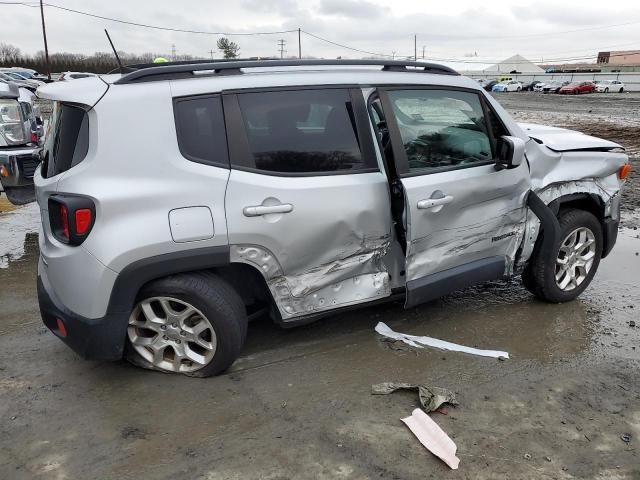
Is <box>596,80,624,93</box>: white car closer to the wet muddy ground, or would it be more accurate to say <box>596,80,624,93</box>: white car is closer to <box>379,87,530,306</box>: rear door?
the wet muddy ground

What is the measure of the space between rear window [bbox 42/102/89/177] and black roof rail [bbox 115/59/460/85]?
12.9 inches

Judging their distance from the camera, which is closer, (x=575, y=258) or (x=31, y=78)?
(x=575, y=258)

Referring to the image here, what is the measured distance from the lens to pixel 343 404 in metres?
3.11

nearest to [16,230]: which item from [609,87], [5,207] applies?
[5,207]

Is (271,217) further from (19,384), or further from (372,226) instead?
(19,384)

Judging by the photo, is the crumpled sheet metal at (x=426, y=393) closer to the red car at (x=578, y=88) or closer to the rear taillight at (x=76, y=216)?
the rear taillight at (x=76, y=216)

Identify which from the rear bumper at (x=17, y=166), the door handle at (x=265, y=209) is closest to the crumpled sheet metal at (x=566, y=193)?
the door handle at (x=265, y=209)

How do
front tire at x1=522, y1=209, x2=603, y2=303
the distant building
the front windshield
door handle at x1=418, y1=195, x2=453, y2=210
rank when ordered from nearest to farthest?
door handle at x1=418, y1=195, x2=453, y2=210, front tire at x1=522, y1=209, x2=603, y2=303, the front windshield, the distant building

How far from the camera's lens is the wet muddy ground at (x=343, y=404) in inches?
104

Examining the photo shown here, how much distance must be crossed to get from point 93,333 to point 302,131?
5.45 ft

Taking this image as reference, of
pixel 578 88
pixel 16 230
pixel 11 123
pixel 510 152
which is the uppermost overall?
pixel 578 88

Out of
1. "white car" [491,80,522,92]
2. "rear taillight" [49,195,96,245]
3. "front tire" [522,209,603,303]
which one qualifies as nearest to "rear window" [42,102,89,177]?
"rear taillight" [49,195,96,245]

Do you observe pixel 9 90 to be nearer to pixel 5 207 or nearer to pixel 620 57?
pixel 5 207

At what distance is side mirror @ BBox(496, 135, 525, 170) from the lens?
12.3 feet
